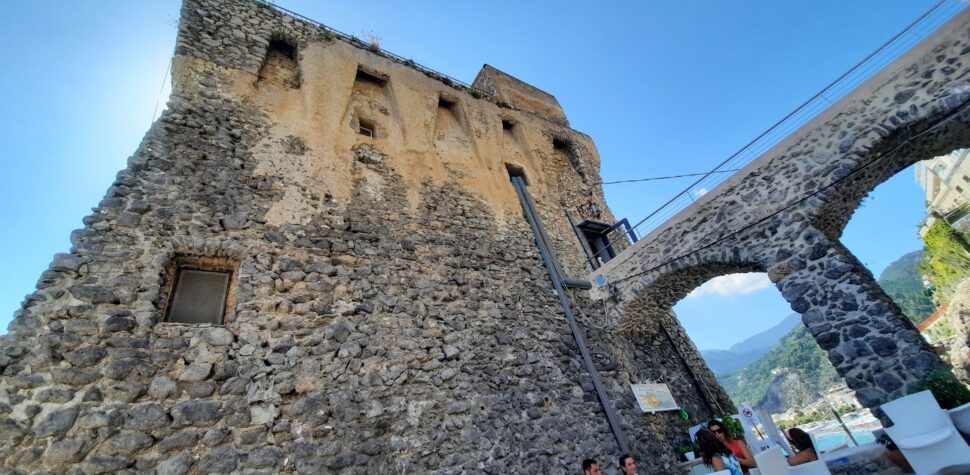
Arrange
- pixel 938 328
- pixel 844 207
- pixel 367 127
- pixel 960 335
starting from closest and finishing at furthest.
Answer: pixel 844 207
pixel 367 127
pixel 960 335
pixel 938 328

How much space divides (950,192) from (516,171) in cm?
2572

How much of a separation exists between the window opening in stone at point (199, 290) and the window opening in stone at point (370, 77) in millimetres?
4607

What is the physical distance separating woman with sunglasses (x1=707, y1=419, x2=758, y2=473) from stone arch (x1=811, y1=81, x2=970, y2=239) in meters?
3.16

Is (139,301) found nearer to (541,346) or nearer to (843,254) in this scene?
(541,346)

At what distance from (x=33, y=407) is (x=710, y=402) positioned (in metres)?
9.67

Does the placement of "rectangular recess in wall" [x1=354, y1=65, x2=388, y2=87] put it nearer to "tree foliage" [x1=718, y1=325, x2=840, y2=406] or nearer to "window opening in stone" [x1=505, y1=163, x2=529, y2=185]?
"window opening in stone" [x1=505, y1=163, x2=529, y2=185]

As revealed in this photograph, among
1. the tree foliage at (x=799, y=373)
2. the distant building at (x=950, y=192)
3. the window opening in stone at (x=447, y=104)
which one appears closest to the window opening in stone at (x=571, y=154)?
the window opening in stone at (x=447, y=104)

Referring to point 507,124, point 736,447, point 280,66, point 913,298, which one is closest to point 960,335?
point 736,447

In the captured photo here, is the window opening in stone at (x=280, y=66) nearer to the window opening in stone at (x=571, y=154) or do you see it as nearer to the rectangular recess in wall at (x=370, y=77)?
the rectangular recess in wall at (x=370, y=77)

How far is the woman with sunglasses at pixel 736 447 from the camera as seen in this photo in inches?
166

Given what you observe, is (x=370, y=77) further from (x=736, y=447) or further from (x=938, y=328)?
(x=938, y=328)

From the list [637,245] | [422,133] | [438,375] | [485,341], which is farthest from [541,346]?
[422,133]

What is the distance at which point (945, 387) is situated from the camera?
3875 mm

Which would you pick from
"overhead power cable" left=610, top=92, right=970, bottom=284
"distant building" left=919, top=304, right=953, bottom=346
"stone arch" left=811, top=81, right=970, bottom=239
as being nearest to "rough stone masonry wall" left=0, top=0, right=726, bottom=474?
"overhead power cable" left=610, top=92, right=970, bottom=284
